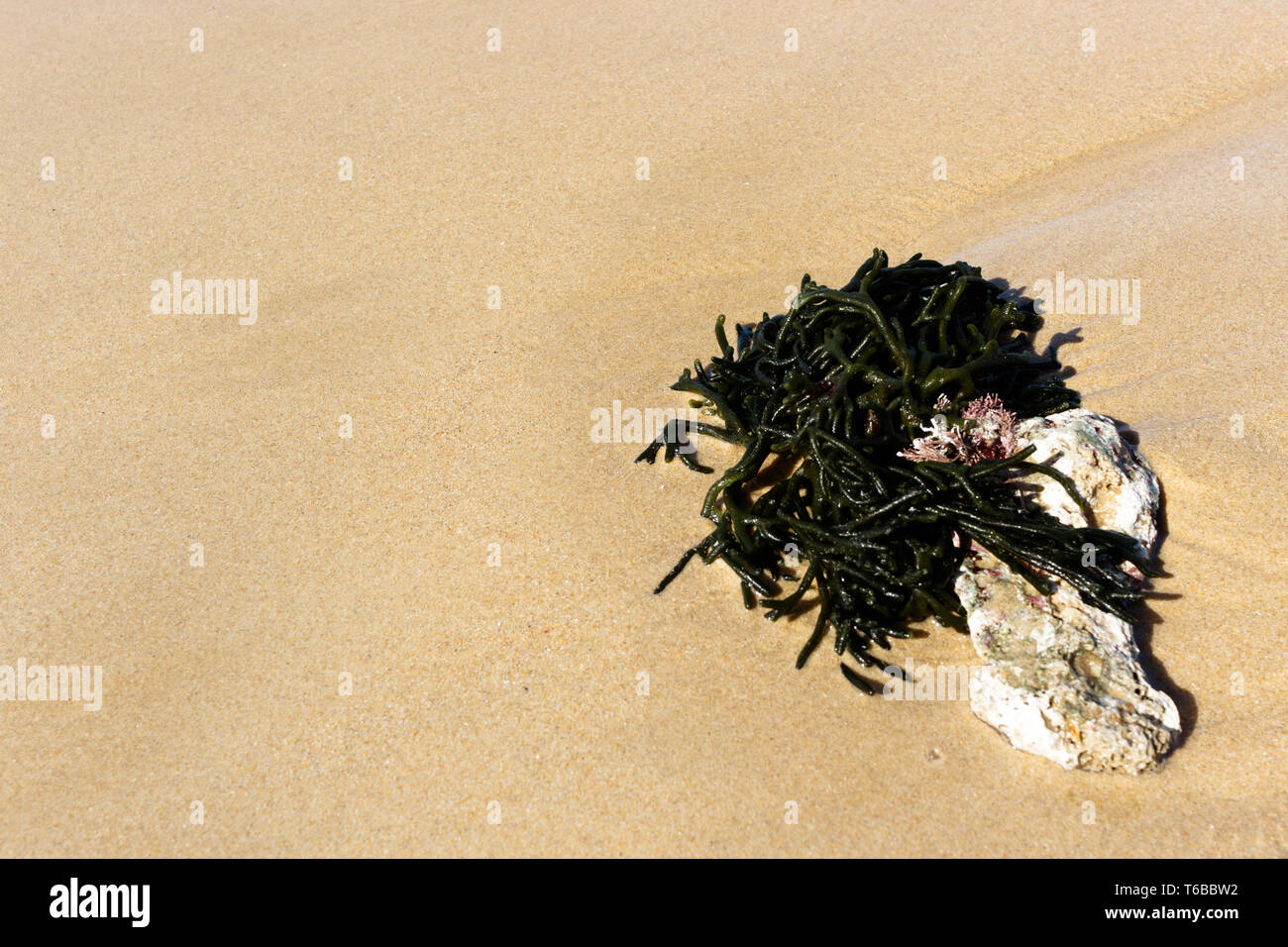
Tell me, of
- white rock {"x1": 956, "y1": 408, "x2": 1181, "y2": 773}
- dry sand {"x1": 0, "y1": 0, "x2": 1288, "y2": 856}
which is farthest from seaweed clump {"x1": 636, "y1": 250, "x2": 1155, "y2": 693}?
dry sand {"x1": 0, "y1": 0, "x2": 1288, "y2": 856}

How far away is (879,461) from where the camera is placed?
4.30 m

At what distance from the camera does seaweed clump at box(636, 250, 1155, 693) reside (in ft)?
13.0

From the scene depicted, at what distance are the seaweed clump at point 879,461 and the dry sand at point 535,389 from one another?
0.24 metres

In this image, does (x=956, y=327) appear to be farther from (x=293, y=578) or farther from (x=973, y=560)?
(x=293, y=578)

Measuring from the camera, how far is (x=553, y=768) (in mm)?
3779

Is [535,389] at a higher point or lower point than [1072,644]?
higher

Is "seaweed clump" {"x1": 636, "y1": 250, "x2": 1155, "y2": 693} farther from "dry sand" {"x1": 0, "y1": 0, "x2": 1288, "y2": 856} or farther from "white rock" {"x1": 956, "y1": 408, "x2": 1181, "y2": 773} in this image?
"dry sand" {"x1": 0, "y1": 0, "x2": 1288, "y2": 856}

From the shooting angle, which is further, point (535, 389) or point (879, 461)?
point (535, 389)

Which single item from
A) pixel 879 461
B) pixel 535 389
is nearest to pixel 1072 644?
pixel 879 461

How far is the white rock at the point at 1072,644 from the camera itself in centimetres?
348

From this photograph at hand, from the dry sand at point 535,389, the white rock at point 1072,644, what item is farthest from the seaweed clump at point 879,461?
the dry sand at point 535,389

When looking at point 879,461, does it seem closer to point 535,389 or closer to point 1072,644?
point 1072,644

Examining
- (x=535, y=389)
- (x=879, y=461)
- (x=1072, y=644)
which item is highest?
(x=535, y=389)

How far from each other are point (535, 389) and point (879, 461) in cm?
202
